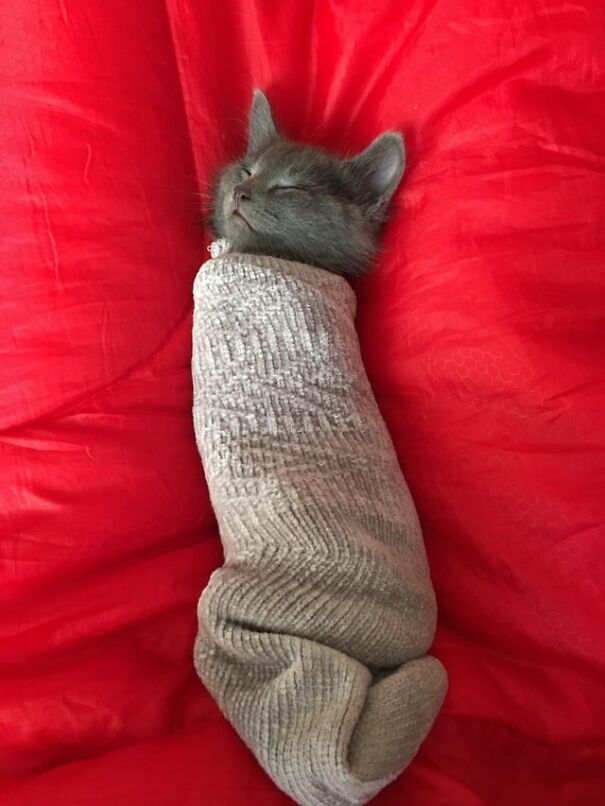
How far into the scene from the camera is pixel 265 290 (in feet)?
4.23

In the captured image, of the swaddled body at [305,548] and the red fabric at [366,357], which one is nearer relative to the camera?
the swaddled body at [305,548]

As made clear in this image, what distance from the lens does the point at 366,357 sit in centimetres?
143

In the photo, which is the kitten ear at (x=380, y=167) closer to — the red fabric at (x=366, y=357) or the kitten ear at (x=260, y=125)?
the red fabric at (x=366, y=357)

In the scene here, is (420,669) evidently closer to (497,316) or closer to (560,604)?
(560,604)

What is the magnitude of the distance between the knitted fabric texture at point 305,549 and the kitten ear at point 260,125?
324 millimetres

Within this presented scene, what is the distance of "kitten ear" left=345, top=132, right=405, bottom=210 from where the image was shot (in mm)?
1396

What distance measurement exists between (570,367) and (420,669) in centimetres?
49

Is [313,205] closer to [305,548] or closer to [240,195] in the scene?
[240,195]

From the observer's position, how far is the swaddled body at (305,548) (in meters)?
0.96

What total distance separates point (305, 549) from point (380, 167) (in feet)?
2.37

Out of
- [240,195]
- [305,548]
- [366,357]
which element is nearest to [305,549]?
[305,548]

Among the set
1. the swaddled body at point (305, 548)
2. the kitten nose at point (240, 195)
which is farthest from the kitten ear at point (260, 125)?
the swaddled body at point (305, 548)

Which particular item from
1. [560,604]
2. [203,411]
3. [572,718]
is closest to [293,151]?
[203,411]

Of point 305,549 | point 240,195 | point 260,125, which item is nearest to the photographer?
point 305,549
